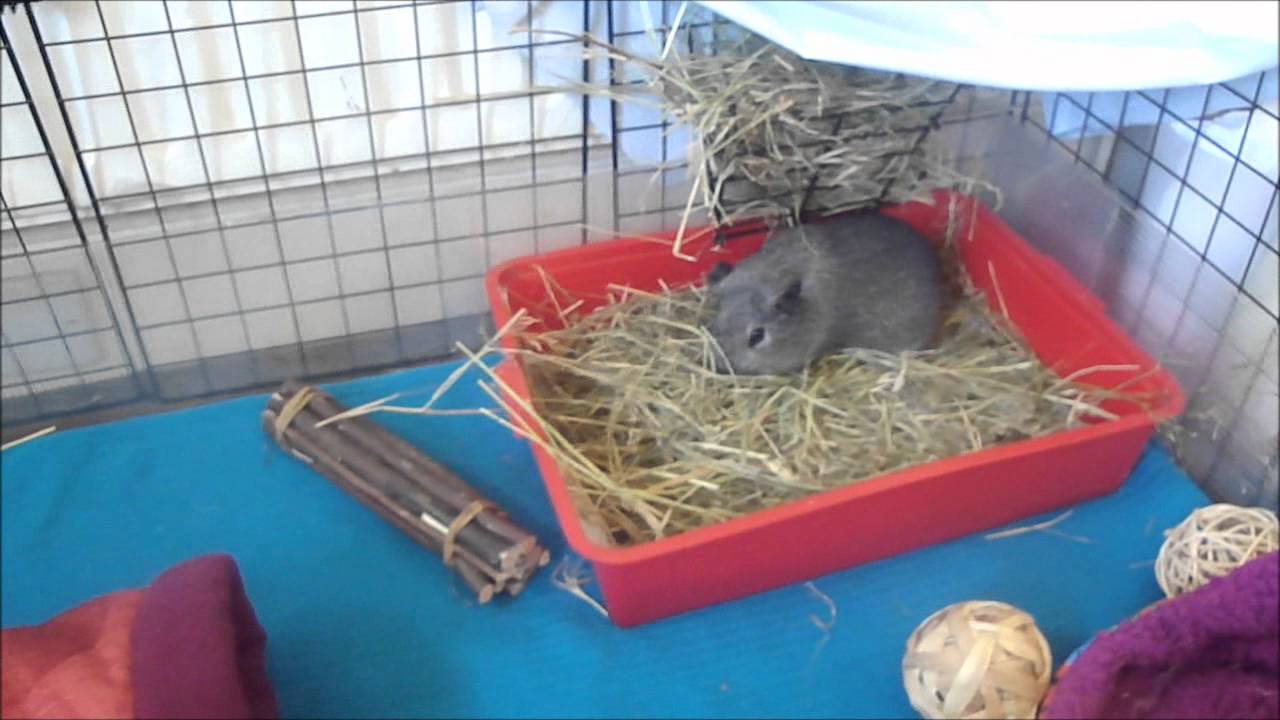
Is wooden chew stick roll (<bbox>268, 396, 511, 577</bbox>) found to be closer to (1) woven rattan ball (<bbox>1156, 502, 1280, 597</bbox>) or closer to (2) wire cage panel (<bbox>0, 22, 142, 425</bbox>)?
(2) wire cage panel (<bbox>0, 22, 142, 425</bbox>)

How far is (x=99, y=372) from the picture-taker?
5.56 feet

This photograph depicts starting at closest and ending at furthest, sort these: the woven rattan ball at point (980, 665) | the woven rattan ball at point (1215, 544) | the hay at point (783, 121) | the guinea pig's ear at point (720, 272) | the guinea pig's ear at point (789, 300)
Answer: the woven rattan ball at point (980, 665) < the woven rattan ball at point (1215, 544) < the hay at point (783, 121) < the guinea pig's ear at point (789, 300) < the guinea pig's ear at point (720, 272)

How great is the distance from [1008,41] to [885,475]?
513 millimetres

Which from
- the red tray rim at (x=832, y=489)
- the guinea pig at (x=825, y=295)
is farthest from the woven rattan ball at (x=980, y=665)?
the guinea pig at (x=825, y=295)

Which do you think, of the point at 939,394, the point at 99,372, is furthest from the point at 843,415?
the point at 99,372

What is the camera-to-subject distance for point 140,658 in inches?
44.6

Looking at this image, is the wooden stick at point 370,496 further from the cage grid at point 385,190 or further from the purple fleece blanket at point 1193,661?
the purple fleece blanket at point 1193,661

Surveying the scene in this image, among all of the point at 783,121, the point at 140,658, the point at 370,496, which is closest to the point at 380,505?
the point at 370,496

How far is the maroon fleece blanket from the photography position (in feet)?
3.62

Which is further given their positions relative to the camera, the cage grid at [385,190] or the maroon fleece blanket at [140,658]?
the cage grid at [385,190]

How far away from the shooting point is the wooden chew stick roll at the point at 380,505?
1461mm

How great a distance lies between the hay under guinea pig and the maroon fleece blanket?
0.43 m

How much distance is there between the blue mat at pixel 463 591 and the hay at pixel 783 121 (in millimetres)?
505

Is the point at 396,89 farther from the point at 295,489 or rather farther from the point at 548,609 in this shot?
the point at 548,609
